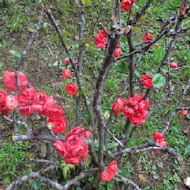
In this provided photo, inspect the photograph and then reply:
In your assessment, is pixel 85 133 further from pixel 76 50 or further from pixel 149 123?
pixel 76 50

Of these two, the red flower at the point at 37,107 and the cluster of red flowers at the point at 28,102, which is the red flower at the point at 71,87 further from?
the red flower at the point at 37,107

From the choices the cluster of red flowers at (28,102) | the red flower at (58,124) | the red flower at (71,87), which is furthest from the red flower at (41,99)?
the red flower at (71,87)

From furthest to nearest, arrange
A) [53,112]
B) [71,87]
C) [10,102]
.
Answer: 1. [71,87]
2. [53,112]
3. [10,102]

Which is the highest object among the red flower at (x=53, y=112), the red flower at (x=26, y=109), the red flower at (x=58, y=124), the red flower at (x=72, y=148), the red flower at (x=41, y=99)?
the red flower at (x=41, y=99)

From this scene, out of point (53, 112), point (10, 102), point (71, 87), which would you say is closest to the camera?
point (10, 102)

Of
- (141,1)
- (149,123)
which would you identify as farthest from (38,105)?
(141,1)

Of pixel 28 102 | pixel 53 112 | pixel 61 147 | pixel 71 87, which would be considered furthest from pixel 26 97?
pixel 71 87

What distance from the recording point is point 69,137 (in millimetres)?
1294

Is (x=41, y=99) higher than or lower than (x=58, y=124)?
higher

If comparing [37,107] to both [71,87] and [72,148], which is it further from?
[71,87]

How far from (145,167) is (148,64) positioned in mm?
1308

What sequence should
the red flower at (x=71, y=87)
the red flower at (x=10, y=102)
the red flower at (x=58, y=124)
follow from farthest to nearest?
the red flower at (x=71, y=87)
the red flower at (x=58, y=124)
the red flower at (x=10, y=102)

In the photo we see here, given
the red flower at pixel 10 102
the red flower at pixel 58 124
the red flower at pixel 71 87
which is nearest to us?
the red flower at pixel 10 102

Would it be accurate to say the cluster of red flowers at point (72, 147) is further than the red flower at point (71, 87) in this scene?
No
